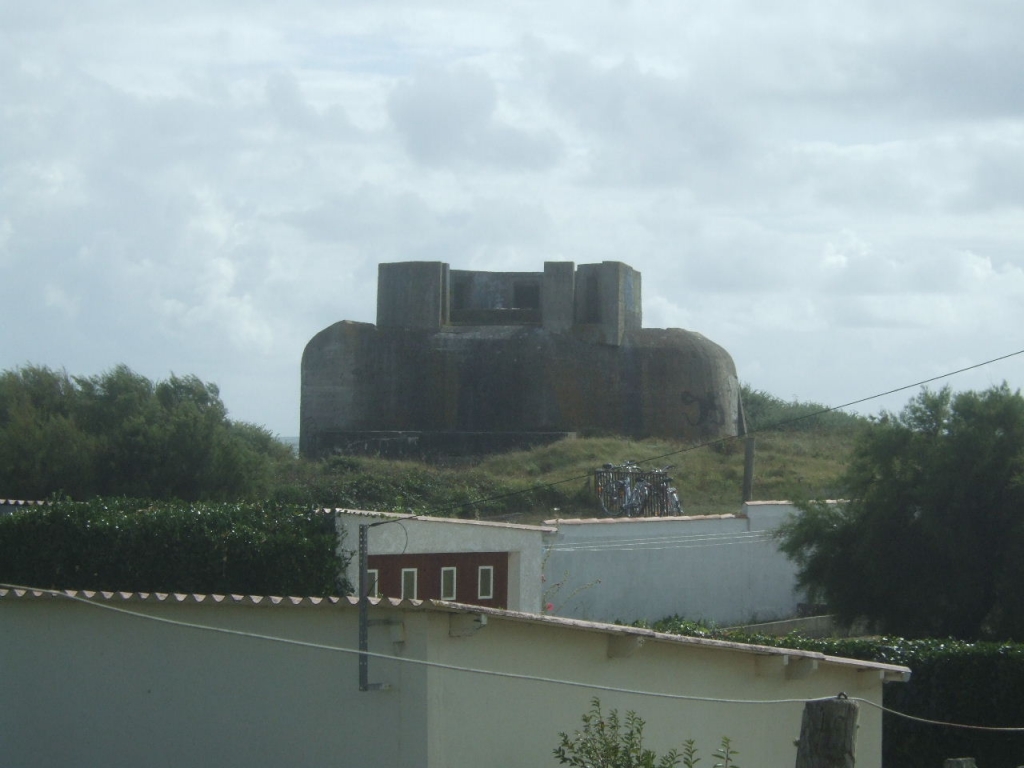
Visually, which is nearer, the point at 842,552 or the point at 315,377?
the point at 842,552

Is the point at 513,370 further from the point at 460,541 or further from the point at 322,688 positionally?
the point at 322,688

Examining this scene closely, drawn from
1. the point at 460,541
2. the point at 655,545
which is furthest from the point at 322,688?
the point at 655,545

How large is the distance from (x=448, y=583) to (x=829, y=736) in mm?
10359

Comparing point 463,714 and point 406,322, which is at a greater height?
point 406,322

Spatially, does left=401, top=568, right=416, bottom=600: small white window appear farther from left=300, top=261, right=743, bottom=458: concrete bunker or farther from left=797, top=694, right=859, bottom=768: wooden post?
left=300, top=261, right=743, bottom=458: concrete bunker

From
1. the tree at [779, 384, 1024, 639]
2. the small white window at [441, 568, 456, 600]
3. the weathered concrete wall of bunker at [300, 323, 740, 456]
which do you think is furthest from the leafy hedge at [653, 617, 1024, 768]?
the weathered concrete wall of bunker at [300, 323, 740, 456]

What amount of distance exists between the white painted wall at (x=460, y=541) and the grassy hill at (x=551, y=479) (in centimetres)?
456

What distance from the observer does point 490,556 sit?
1822 cm

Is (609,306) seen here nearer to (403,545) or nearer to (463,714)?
(403,545)

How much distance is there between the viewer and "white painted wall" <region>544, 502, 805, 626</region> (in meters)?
20.9

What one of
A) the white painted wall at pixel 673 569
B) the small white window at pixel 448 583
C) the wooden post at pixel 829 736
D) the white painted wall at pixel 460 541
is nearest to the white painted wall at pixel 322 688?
the wooden post at pixel 829 736

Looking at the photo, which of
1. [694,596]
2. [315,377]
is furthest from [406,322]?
[694,596]

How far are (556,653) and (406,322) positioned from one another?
2998cm

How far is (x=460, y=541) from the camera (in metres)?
17.3
